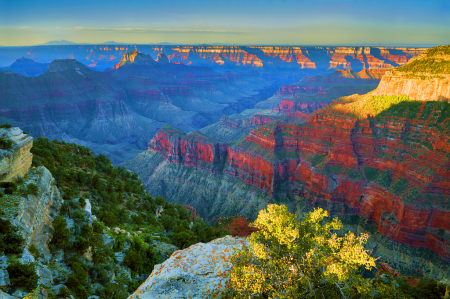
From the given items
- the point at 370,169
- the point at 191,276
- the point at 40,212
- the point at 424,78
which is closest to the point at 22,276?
the point at 40,212

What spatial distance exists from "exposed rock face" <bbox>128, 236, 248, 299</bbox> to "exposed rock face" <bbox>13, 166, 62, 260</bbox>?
331 inches

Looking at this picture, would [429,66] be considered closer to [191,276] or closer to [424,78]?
[424,78]

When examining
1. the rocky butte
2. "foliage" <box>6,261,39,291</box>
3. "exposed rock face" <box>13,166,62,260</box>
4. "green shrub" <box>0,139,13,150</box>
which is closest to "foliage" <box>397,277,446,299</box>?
"foliage" <box>6,261,39,291</box>

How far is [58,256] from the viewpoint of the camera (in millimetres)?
21484

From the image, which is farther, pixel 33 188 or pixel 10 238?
pixel 33 188

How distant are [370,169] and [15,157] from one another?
66342mm

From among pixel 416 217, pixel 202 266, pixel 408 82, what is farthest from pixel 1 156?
pixel 408 82

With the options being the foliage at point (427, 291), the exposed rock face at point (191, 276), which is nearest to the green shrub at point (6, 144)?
the exposed rock face at point (191, 276)

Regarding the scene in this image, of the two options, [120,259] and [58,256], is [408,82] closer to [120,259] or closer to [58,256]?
[120,259]

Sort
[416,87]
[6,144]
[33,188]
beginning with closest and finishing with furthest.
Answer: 1. [33,188]
2. [6,144]
3. [416,87]

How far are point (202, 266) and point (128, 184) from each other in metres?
29.6

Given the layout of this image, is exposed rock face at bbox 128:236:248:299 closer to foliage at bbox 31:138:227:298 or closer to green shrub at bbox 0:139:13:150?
foliage at bbox 31:138:227:298

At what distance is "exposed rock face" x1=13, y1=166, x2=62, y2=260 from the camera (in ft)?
64.1

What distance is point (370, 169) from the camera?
63125mm
